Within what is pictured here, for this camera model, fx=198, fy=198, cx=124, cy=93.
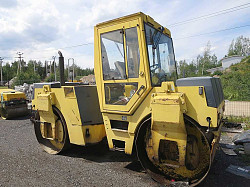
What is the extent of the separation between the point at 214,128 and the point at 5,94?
9.14 m

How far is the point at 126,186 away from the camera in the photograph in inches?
123

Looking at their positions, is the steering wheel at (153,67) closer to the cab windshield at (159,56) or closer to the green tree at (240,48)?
the cab windshield at (159,56)

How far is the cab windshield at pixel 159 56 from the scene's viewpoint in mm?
3369

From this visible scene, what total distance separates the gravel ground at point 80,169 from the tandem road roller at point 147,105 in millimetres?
444

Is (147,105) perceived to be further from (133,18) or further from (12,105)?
(12,105)

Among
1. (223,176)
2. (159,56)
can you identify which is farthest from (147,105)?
(223,176)

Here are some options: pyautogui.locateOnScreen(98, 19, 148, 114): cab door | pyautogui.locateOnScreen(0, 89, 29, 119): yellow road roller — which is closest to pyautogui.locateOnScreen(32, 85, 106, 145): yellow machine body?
pyautogui.locateOnScreen(98, 19, 148, 114): cab door

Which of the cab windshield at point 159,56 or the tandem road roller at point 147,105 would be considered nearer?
the tandem road roller at point 147,105

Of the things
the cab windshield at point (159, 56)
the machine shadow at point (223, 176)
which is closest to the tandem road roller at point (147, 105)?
the cab windshield at point (159, 56)

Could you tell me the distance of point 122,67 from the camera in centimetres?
344

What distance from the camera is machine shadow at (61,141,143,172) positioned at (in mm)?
3996

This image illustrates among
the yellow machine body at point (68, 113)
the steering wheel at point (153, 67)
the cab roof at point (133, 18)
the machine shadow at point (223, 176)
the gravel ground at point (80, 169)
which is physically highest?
A: the cab roof at point (133, 18)

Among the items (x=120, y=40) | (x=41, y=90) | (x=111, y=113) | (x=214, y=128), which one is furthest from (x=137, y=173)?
(x=41, y=90)

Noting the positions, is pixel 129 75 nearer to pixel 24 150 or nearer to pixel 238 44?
pixel 24 150
